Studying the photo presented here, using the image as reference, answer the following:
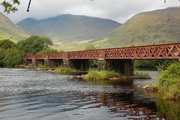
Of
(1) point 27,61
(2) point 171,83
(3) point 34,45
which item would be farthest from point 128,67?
(3) point 34,45

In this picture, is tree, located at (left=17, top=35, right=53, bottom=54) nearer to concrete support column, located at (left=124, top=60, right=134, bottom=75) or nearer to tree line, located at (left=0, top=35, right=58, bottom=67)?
tree line, located at (left=0, top=35, right=58, bottom=67)

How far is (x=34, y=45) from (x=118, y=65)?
84.6 m

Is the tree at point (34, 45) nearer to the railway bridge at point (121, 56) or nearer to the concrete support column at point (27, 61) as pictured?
the concrete support column at point (27, 61)

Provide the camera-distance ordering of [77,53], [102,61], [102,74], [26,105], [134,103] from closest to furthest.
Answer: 1. [26,105]
2. [134,103]
3. [102,74]
4. [102,61]
5. [77,53]

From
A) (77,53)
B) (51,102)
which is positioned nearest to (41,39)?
(77,53)

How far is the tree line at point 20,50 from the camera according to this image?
105150 millimetres

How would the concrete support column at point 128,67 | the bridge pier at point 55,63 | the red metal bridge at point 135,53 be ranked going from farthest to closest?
1. the bridge pier at point 55,63
2. the concrete support column at point 128,67
3. the red metal bridge at point 135,53

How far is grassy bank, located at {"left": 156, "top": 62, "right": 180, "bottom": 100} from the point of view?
20078 mm

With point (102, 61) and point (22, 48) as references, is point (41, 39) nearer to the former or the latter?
point (22, 48)

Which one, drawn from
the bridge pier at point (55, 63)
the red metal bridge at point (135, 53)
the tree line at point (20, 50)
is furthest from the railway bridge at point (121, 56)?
the tree line at point (20, 50)

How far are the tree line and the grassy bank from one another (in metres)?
85.1

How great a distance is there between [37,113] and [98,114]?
4103 millimetres

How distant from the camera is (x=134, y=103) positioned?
724 inches

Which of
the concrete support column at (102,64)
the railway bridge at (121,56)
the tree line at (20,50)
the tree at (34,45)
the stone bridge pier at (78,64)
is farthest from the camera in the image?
the tree at (34,45)
